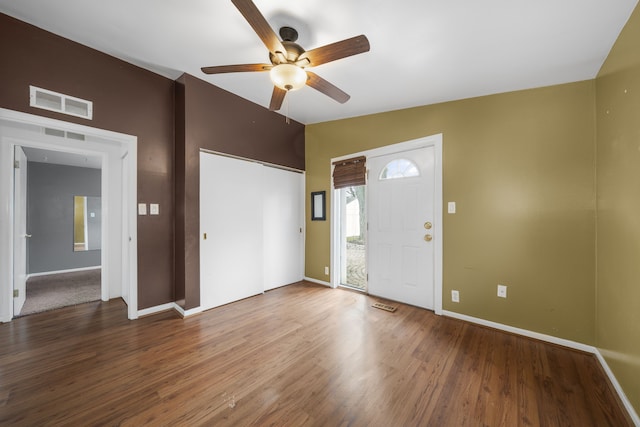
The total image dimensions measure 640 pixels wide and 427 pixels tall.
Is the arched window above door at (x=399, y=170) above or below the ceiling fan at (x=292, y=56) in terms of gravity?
below

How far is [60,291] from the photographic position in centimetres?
367

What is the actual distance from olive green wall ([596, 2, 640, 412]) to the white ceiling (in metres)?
0.24

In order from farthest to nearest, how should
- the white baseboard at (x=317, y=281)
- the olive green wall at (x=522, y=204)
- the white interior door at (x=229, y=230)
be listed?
the white baseboard at (x=317, y=281) < the white interior door at (x=229, y=230) < the olive green wall at (x=522, y=204)

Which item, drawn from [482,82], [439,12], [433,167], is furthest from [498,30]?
[433,167]

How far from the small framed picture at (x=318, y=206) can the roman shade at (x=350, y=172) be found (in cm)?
32

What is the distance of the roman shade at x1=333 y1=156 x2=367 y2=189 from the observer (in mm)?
3465

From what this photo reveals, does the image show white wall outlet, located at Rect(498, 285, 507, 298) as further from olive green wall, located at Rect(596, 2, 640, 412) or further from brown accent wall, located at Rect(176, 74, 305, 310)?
brown accent wall, located at Rect(176, 74, 305, 310)

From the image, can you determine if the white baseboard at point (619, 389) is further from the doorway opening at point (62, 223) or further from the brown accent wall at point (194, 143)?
the doorway opening at point (62, 223)

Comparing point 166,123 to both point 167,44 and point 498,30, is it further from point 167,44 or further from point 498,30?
point 498,30

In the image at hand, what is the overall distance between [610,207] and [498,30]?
5.17 ft

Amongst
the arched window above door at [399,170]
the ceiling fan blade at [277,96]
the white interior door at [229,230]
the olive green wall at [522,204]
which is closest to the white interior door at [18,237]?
the white interior door at [229,230]

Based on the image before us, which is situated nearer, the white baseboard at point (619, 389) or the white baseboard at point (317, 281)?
the white baseboard at point (619, 389)

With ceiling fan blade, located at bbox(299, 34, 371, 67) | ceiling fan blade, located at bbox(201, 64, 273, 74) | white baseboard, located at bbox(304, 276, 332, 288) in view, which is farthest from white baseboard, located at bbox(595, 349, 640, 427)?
ceiling fan blade, located at bbox(201, 64, 273, 74)

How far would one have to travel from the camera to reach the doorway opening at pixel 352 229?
3705 millimetres
